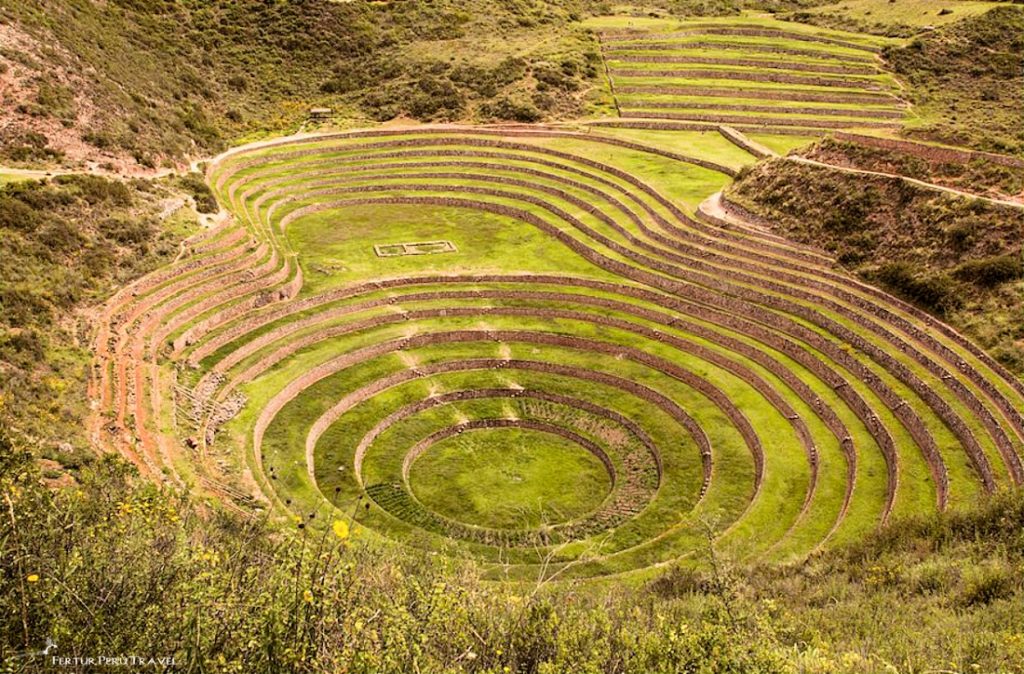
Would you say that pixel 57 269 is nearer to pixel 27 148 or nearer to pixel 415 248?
pixel 27 148

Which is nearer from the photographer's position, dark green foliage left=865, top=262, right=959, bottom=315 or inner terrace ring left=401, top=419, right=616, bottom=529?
inner terrace ring left=401, top=419, right=616, bottom=529

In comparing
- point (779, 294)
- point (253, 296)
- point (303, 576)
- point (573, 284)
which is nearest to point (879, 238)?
point (779, 294)

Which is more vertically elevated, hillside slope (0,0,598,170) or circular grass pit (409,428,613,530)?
hillside slope (0,0,598,170)

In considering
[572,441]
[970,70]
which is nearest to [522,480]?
[572,441]

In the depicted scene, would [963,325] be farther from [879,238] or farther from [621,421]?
[621,421]

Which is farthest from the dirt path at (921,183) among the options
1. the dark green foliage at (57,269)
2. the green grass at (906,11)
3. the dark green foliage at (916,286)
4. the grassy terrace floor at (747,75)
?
the green grass at (906,11)

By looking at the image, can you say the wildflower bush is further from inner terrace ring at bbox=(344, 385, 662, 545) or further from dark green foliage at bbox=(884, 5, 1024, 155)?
dark green foliage at bbox=(884, 5, 1024, 155)

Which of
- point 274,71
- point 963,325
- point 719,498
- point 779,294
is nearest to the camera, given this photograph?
point 719,498

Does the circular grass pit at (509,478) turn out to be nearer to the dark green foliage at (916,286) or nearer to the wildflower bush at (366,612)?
the wildflower bush at (366,612)

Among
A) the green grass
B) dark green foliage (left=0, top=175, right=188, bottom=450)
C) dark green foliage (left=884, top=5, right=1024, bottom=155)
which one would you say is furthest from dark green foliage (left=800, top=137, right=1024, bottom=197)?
the green grass
